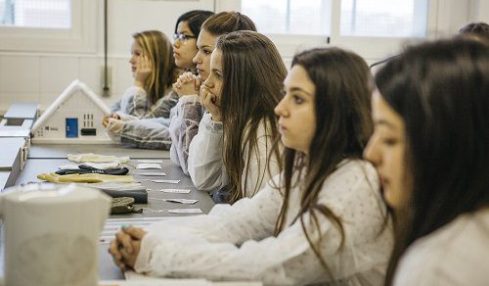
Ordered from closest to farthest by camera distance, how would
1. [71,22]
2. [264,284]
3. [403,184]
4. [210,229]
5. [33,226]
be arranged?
[33,226]
[403,184]
[264,284]
[210,229]
[71,22]

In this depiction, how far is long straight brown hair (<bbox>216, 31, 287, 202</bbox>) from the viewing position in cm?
229

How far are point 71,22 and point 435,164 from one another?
386 cm

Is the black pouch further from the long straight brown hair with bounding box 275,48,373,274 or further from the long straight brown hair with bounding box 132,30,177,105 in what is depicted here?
the long straight brown hair with bounding box 132,30,177,105

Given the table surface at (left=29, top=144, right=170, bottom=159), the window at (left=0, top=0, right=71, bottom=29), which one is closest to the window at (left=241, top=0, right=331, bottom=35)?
the window at (left=0, top=0, right=71, bottom=29)

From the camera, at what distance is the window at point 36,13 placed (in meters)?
4.64

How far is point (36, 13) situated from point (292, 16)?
1.62 meters

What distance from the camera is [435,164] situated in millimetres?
1108

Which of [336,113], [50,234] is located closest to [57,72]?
[336,113]

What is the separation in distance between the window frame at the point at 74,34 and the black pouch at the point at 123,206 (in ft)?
8.99

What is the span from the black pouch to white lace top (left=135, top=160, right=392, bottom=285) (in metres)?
0.52

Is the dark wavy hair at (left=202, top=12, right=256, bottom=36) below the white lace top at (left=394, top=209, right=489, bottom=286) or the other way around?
the other way around

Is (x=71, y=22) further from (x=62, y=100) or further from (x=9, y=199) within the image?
(x=9, y=199)

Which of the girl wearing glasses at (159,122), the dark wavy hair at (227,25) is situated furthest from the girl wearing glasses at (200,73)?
the girl wearing glasses at (159,122)

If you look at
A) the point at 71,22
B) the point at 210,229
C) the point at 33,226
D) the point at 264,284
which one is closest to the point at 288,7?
the point at 71,22
